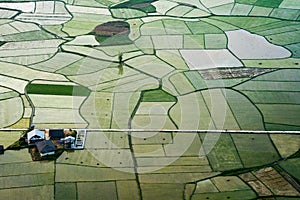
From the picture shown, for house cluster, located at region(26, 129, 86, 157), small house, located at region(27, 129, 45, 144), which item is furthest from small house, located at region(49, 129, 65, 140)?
small house, located at region(27, 129, 45, 144)

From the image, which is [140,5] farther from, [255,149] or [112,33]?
[255,149]

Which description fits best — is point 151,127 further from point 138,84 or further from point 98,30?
point 98,30

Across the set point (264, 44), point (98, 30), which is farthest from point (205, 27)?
point (98, 30)

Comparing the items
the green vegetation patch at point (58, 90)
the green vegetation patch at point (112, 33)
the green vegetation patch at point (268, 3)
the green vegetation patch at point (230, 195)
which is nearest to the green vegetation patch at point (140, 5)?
the green vegetation patch at point (112, 33)

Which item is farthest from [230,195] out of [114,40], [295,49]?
[114,40]

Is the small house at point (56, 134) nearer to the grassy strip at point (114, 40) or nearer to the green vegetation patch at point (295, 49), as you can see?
the grassy strip at point (114, 40)

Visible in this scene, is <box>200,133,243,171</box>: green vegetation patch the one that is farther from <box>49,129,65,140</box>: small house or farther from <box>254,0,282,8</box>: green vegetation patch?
<box>254,0,282,8</box>: green vegetation patch
